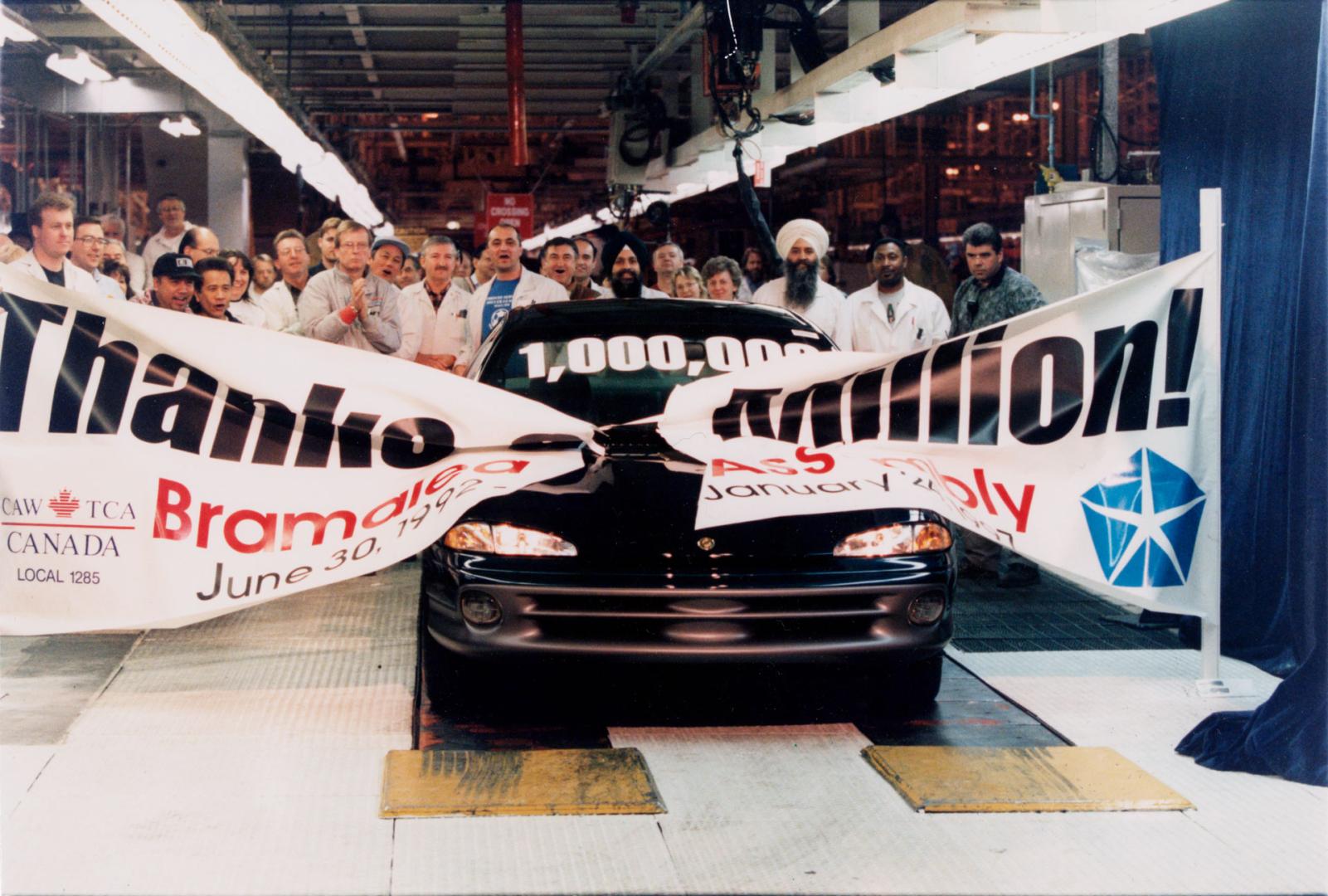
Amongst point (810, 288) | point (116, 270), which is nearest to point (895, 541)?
point (810, 288)

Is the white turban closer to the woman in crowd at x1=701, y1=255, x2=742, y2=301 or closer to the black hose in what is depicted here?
the woman in crowd at x1=701, y1=255, x2=742, y2=301

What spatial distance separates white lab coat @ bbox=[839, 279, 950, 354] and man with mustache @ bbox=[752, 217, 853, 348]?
73 millimetres

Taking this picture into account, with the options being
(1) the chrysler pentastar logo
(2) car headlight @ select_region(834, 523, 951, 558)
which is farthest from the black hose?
(2) car headlight @ select_region(834, 523, 951, 558)

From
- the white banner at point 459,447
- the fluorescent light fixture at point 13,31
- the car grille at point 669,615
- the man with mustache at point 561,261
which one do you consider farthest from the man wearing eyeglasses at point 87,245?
the car grille at point 669,615

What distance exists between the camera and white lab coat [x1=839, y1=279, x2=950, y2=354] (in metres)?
8.79

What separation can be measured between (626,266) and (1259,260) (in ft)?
13.0

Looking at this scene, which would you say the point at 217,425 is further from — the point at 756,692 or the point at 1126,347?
the point at 1126,347

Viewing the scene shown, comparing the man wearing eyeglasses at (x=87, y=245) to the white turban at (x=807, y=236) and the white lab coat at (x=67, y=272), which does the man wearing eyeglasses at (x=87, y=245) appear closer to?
the white lab coat at (x=67, y=272)

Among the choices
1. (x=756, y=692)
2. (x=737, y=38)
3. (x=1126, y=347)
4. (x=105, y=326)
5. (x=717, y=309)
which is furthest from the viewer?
(x=737, y=38)

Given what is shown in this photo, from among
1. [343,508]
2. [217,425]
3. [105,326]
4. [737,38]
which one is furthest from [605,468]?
[737,38]

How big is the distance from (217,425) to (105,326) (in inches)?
21.4

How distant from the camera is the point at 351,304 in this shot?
8508mm

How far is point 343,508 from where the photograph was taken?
548 cm

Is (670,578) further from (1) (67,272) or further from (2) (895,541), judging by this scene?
(1) (67,272)
